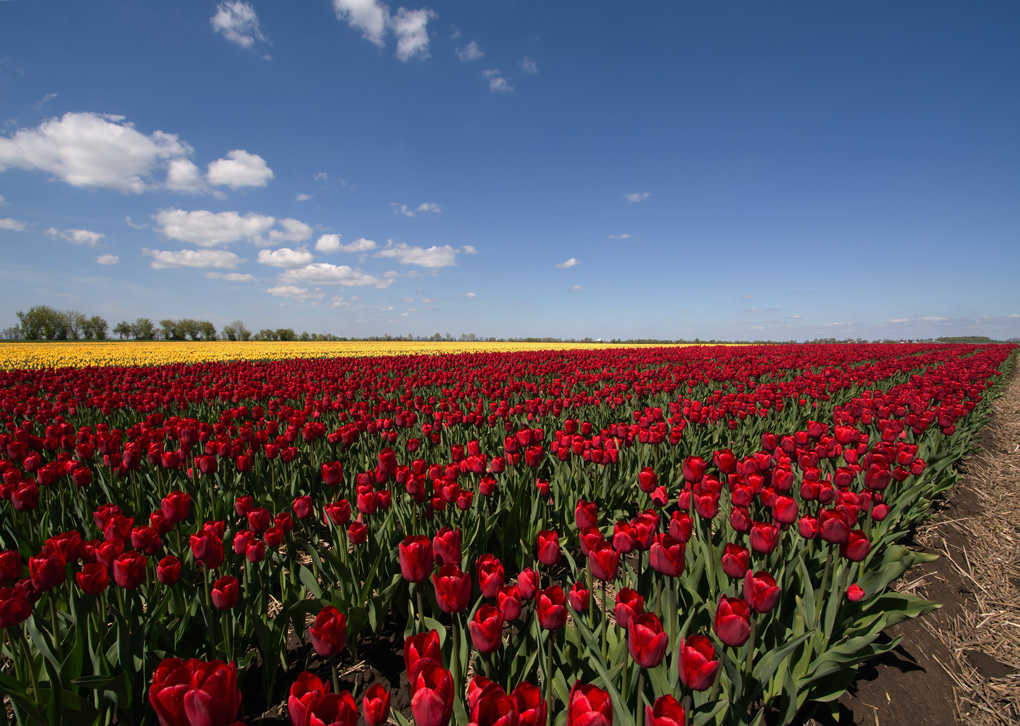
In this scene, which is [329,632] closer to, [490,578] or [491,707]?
[490,578]

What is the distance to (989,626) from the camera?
3230mm

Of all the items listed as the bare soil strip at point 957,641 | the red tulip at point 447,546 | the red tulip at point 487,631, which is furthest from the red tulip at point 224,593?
the bare soil strip at point 957,641

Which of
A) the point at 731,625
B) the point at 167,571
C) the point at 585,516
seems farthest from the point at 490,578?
the point at 167,571

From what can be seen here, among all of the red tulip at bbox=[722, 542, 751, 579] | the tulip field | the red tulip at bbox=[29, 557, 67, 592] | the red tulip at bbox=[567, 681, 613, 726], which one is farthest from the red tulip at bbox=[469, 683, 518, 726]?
the red tulip at bbox=[29, 557, 67, 592]

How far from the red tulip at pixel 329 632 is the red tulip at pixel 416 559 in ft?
1.09

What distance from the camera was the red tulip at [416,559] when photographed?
6.75 feet

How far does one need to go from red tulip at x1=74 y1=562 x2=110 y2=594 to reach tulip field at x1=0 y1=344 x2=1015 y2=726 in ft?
0.03

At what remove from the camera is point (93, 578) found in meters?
2.23

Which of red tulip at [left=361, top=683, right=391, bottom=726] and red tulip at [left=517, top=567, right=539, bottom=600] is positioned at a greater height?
red tulip at [left=361, top=683, right=391, bottom=726]

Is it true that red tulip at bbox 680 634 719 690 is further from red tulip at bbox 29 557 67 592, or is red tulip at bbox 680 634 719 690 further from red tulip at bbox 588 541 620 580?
red tulip at bbox 29 557 67 592

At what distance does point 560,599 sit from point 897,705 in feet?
7.32

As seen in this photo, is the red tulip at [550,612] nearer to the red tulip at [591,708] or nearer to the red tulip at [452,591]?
the red tulip at [452,591]

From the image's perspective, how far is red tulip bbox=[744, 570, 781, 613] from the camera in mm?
1938

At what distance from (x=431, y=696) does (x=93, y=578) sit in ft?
6.78
